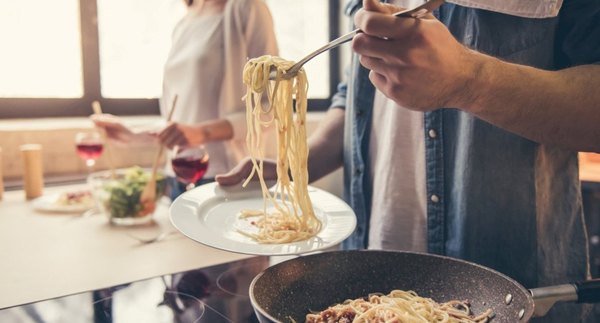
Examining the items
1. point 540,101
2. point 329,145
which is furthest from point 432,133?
point 329,145

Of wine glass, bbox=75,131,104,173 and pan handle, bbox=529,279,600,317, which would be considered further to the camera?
wine glass, bbox=75,131,104,173

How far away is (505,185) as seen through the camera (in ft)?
3.69

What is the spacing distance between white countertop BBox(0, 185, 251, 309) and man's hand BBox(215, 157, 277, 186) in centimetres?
22

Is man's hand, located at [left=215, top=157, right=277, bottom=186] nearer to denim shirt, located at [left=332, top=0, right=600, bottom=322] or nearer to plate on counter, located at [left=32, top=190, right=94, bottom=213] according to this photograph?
denim shirt, located at [left=332, top=0, right=600, bottom=322]

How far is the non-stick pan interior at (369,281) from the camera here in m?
0.84

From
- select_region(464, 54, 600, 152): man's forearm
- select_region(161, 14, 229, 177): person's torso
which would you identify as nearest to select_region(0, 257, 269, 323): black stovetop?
select_region(464, 54, 600, 152): man's forearm

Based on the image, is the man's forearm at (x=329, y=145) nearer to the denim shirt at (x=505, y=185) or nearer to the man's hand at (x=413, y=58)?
the denim shirt at (x=505, y=185)

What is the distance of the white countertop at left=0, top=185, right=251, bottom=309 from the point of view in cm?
116

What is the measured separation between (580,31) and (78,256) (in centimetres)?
129

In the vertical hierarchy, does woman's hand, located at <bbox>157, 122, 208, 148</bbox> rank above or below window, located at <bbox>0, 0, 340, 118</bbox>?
below

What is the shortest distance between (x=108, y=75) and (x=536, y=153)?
2.39m

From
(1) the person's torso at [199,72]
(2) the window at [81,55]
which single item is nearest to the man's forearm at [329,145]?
(1) the person's torso at [199,72]

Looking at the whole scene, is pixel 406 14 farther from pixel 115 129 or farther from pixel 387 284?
pixel 115 129

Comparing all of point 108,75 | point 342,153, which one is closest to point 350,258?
point 342,153
